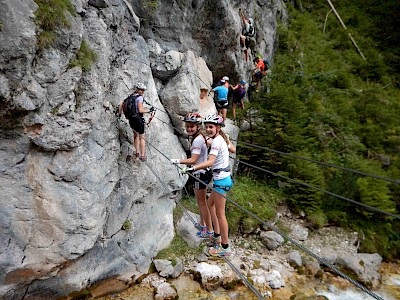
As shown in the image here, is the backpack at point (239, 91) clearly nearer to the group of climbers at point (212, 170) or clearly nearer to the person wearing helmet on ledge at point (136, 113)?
the person wearing helmet on ledge at point (136, 113)

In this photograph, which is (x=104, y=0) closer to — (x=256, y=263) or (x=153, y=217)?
(x=153, y=217)

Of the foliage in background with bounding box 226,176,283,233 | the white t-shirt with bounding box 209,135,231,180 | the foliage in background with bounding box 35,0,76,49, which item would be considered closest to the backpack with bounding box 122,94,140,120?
the foliage in background with bounding box 35,0,76,49

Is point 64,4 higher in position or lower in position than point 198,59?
higher

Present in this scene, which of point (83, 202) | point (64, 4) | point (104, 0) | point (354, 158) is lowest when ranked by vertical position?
point (354, 158)

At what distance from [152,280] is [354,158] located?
1138cm

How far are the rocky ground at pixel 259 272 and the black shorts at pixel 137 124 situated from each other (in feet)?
11.8

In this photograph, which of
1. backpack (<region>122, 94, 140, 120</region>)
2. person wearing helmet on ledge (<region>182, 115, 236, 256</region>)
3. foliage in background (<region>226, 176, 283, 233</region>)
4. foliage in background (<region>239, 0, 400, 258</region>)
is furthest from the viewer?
foliage in background (<region>239, 0, 400, 258</region>)

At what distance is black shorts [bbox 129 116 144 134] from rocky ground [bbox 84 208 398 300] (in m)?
3.60

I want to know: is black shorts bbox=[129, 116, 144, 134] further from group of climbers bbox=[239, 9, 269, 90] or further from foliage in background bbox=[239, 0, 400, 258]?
group of climbers bbox=[239, 9, 269, 90]

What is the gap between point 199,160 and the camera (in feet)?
17.3

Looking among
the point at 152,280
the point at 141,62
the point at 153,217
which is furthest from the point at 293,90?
the point at 152,280

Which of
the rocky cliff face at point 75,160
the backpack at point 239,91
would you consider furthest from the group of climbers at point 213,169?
the backpack at point 239,91

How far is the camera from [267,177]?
41.9 ft

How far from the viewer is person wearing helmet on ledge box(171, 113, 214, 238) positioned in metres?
4.98
